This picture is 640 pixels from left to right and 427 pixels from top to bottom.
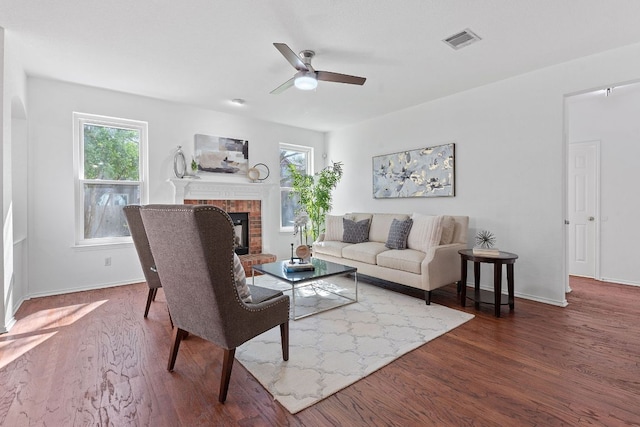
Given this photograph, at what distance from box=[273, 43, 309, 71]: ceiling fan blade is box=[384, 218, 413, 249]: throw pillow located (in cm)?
234

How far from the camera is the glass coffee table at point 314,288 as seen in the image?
308 centimetres

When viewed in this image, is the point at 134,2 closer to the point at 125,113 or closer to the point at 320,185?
the point at 125,113

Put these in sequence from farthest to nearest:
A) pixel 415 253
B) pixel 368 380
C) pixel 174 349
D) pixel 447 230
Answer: pixel 447 230
pixel 415 253
pixel 174 349
pixel 368 380

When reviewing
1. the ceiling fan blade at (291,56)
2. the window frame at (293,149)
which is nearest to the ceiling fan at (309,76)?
the ceiling fan blade at (291,56)

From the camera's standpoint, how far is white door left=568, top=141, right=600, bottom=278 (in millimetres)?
4531

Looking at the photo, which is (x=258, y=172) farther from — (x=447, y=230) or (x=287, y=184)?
(x=447, y=230)

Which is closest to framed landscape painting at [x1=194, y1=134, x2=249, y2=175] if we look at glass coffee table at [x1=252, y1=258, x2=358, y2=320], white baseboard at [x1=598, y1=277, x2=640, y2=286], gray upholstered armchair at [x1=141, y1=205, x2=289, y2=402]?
glass coffee table at [x1=252, y1=258, x2=358, y2=320]

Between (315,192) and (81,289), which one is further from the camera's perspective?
(315,192)

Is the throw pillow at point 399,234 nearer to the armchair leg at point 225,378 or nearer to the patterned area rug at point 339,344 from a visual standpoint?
the patterned area rug at point 339,344

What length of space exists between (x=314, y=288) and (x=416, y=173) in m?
2.38

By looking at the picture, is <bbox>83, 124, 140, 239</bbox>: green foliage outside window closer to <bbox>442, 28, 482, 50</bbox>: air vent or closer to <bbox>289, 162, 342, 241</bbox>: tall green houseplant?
<bbox>289, 162, 342, 241</bbox>: tall green houseplant

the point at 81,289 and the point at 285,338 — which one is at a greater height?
the point at 285,338

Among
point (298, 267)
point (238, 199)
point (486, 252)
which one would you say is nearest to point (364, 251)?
point (298, 267)

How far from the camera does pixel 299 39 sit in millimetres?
2842
